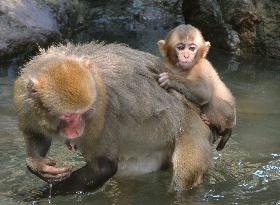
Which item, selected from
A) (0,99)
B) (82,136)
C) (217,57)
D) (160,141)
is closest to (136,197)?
(160,141)

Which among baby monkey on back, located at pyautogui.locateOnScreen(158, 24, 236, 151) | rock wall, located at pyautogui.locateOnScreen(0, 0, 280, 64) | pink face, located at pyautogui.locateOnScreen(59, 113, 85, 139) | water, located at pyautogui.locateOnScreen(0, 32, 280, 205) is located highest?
pink face, located at pyautogui.locateOnScreen(59, 113, 85, 139)

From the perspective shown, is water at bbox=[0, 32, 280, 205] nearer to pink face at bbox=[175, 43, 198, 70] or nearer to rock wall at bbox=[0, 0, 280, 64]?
pink face at bbox=[175, 43, 198, 70]

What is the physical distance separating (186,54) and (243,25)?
5.98m

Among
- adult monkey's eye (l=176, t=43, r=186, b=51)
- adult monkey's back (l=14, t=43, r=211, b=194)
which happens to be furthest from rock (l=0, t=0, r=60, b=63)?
adult monkey's back (l=14, t=43, r=211, b=194)

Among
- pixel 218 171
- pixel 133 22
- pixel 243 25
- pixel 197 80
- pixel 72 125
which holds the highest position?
pixel 72 125

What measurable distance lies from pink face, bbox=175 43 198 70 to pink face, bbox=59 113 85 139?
6.29ft

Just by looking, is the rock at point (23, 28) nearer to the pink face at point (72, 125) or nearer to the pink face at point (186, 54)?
the pink face at point (186, 54)

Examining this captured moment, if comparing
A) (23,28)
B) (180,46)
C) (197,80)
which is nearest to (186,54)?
(180,46)

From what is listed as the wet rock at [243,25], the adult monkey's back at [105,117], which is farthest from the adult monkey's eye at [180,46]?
the wet rock at [243,25]

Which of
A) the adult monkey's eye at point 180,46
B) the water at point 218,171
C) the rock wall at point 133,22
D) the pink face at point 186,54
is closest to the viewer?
the water at point 218,171

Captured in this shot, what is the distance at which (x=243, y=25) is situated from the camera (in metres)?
12.9

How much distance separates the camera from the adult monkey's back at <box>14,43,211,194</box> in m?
5.38

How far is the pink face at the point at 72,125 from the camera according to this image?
214 inches

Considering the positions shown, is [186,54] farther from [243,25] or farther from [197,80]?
[243,25]
